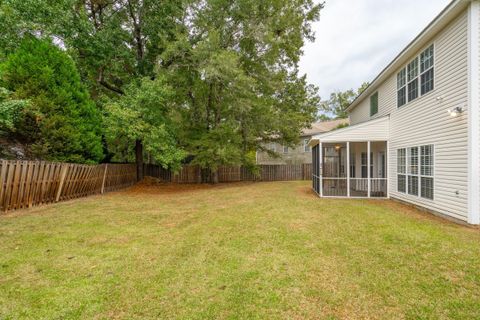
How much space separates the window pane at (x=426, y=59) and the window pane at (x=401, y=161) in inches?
121

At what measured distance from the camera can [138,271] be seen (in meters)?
3.57

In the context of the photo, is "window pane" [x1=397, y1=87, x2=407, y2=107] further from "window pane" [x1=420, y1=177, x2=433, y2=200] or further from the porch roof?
"window pane" [x1=420, y1=177, x2=433, y2=200]

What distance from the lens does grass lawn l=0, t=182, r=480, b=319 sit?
2.72 m

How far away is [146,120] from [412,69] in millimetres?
11780

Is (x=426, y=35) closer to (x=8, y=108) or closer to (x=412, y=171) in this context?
(x=412, y=171)

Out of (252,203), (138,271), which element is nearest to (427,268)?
(138,271)

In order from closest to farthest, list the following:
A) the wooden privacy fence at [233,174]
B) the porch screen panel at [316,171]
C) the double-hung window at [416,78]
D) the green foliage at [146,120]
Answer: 1. the double-hung window at [416,78]
2. the green foliage at [146,120]
3. the porch screen panel at [316,171]
4. the wooden privacy fence at [233,174]

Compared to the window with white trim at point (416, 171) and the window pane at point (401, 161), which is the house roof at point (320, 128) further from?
the window with white trim at point (416, 171)

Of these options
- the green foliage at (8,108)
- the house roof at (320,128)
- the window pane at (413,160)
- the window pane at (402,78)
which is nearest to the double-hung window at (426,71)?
the window pane at (402,78)

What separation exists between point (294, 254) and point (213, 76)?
10.9 meters

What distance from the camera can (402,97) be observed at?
30.7 ft

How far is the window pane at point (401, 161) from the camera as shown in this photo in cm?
916

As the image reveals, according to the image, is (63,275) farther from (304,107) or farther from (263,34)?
(304,107)

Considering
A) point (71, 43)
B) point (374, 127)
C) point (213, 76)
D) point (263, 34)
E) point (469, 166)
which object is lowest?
point (469, 166)
